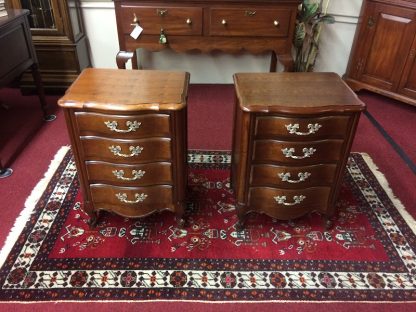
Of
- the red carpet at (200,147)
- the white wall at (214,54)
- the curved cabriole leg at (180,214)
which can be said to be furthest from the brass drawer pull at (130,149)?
the white wall at (214,54)

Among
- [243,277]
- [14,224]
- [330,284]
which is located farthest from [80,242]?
[330,284]

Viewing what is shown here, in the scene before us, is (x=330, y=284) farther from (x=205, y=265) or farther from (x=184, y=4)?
(x=184, y=4)

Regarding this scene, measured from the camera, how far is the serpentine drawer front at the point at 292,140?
136cm

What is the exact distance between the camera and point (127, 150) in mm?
1415

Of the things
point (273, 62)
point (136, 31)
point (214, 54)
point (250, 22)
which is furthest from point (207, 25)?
point (273, 62)

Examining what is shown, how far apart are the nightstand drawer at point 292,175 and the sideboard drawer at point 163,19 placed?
1.33m

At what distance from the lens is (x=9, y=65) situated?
6.90 ft

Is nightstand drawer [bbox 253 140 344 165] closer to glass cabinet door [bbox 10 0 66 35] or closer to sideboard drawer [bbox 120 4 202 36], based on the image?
sideboard drawer [bbox 120 4 202 36]

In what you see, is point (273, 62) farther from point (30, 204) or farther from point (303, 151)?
point (30, 204)

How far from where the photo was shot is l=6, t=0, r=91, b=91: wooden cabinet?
2.61 metres

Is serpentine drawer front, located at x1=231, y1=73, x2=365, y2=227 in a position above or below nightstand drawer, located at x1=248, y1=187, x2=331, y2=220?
above

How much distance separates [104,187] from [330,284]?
102 centimetres

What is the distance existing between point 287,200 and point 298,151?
9.8 inches

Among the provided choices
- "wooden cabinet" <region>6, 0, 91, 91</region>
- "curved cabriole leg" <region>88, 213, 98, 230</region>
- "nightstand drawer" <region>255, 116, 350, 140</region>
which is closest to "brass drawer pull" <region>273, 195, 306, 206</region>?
"nightstand drawer" <region>255, 116, 350, 140</region>
